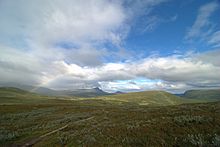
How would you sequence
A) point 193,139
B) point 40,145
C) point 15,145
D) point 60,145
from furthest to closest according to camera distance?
point 15,145, point 40,145, point 60,145, point 193,139

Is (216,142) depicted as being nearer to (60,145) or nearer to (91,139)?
Answer: (91,139)

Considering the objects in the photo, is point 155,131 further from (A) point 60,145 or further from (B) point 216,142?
(A) point 60,145

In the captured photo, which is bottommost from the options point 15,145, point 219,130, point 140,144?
point 15,145

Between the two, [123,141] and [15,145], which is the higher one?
[123,141]

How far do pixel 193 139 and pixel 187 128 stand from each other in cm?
282

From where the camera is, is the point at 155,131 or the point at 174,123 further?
the point at 174,123

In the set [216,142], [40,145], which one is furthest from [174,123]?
[40,145]

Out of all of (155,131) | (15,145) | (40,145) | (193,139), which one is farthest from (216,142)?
(15,145)

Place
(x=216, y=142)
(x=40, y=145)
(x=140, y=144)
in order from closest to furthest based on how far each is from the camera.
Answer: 1. (x=216, y=142)
2. (x=140, y=144)
3. (x=40, y=145)

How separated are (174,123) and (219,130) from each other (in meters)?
3.81

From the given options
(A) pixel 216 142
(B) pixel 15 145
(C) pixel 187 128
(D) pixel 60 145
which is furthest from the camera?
(B) pixel 15 145

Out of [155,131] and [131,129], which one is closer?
[155,131]

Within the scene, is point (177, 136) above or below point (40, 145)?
above

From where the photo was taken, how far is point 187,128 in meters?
15.9
